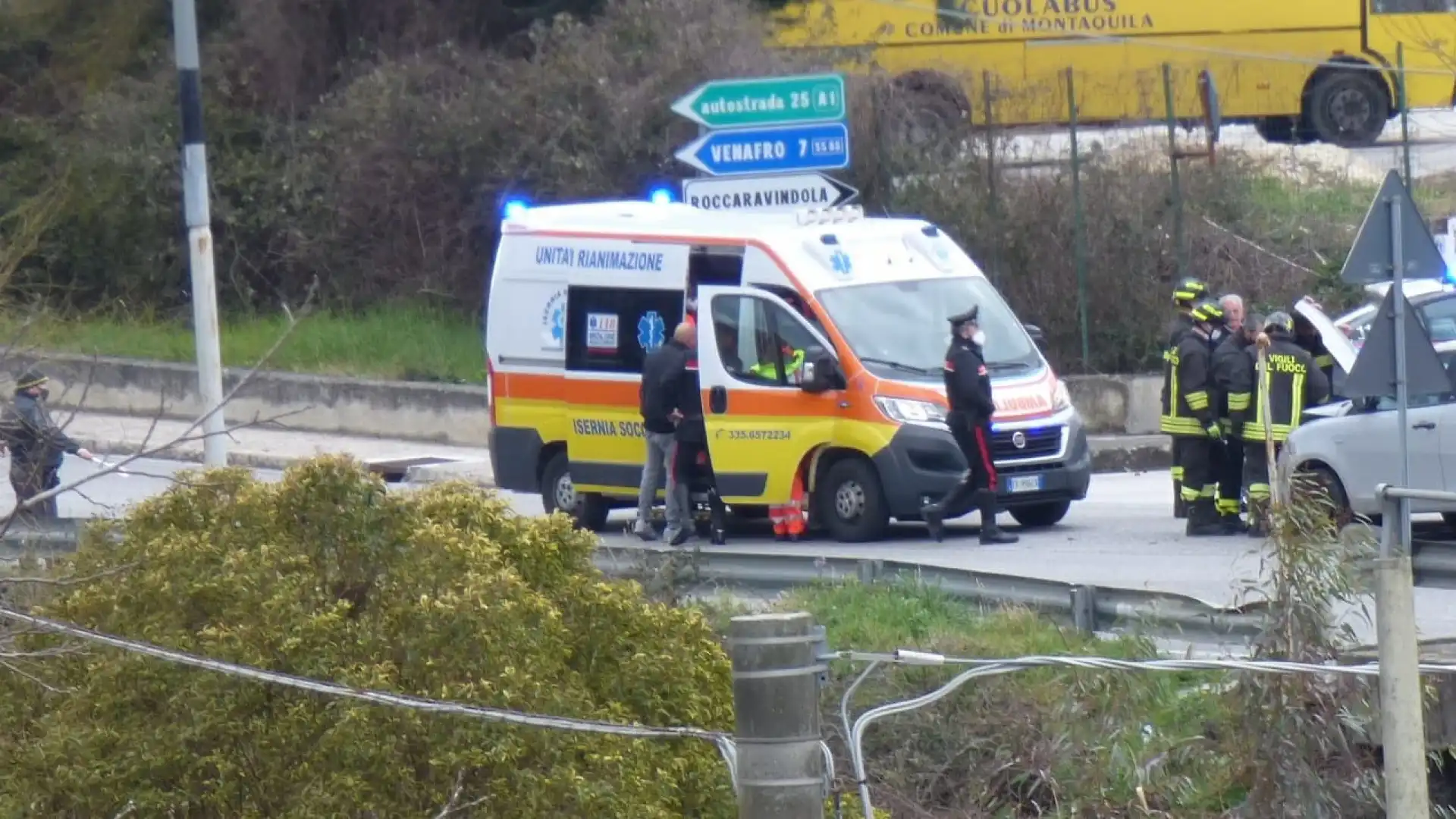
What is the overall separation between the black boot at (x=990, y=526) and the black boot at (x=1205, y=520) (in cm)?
124

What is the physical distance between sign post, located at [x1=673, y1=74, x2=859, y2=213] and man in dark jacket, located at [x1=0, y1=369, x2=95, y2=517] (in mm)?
5438

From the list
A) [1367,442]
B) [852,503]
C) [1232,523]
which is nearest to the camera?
[1367,442]

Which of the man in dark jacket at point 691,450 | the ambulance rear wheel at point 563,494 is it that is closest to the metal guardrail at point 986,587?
the man in dark jacket at point 691,450

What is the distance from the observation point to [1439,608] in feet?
34.8

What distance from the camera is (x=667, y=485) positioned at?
15188 mm

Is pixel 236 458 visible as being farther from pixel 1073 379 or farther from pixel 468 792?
pixel 468 792

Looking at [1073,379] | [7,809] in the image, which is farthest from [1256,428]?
[7,809]

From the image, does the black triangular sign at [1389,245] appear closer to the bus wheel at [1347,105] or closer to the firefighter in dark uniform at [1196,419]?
the firefighter in dark uniform at [1196,419]

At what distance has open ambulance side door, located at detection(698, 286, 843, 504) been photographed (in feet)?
48.3

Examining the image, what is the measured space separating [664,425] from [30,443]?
6.78 metres

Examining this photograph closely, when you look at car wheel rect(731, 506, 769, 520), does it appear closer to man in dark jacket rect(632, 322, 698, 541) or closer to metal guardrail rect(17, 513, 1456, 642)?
man in dark jacket rect(632, 322, 698, 541)

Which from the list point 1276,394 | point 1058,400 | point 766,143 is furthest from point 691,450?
point 1276,394

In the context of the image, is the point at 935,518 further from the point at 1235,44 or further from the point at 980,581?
the point at 1235,44

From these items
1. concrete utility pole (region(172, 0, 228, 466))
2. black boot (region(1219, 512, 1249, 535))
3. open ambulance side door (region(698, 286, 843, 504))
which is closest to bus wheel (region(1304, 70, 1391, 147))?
black boot (region(1219, 512, 1249, 535))
